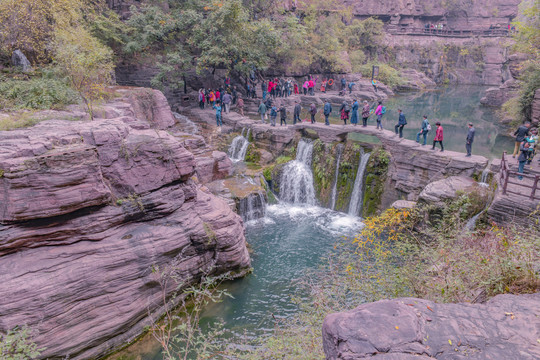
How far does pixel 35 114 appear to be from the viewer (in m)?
10.9

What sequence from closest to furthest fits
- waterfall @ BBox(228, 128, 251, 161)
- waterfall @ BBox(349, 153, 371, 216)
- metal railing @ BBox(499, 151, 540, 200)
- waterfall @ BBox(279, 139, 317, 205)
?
metal railing @ BBox(499, 151, 540, 200) < waterfall @ BBox(349, 153, 371, 216) < waterfall @ BBox(279, 139, 317, 205) < waterfall @ BBox(228, 128, 251, 161)

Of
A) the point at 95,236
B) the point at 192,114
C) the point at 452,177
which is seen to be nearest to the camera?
the point at 95,236

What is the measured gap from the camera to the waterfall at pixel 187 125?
64.9ft

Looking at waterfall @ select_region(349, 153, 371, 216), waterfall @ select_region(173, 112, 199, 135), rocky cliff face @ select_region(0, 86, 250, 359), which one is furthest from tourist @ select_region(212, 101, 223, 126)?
rocky cliff face @ select_region(0, 86, 250, 359)

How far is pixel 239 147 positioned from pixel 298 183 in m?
4.69

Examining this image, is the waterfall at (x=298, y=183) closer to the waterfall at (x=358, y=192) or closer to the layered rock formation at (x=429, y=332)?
the waterfall at (x=358, y=192)

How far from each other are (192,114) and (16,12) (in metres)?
11.2

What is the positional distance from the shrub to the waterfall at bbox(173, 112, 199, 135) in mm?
7226

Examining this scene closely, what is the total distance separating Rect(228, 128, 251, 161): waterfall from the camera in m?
19.6

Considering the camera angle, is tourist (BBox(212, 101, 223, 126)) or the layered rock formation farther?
tourist (BBox(212, 101, 223, 126))

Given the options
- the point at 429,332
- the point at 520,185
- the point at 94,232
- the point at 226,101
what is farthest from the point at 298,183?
the point at 429,332

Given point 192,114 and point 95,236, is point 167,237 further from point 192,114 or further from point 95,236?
point 192,114

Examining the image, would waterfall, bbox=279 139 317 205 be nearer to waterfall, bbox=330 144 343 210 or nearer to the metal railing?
waterfall, bbox=330 144 343 210

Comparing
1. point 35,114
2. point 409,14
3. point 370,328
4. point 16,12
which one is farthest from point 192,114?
point 409,14
